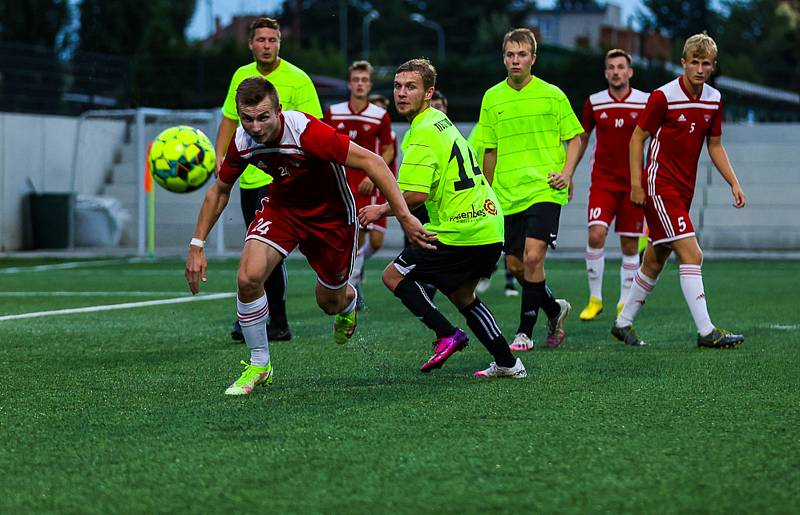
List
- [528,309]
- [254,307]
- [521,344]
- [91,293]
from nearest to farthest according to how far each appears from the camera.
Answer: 1. [254,307]
2. [521,344]
3. [528,309]
4. [91,293]

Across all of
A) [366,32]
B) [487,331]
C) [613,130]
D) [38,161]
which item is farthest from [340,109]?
[366,32]

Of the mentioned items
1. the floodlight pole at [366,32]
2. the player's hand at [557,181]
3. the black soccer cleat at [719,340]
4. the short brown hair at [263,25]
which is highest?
the floodlight pole at [366,32]

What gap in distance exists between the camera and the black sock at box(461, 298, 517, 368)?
6.91m

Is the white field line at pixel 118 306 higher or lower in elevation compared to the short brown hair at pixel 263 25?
lower

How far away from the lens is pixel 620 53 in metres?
10.8

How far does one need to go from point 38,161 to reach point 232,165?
56.8 feet

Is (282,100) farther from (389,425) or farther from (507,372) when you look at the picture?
(389,425)

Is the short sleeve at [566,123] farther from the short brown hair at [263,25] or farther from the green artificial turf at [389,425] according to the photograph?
the short brown hair at [263,25]

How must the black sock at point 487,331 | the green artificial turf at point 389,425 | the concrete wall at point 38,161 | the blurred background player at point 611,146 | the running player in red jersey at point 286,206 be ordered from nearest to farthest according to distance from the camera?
the green artificial turf at point 389,425, the running player in red jersey at point 286,206, the black sock at point 487,331, the blurred background player at point 611,146, the concrete wall at point 38,161

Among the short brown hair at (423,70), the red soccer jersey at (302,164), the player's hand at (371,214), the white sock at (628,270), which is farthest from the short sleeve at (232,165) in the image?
the white sock at (628,270)

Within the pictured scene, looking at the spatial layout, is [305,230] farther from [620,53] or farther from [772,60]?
[772,60]

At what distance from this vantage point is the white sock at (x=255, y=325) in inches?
259

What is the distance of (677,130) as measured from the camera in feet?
28.3

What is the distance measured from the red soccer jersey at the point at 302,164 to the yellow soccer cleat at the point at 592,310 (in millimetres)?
4489
